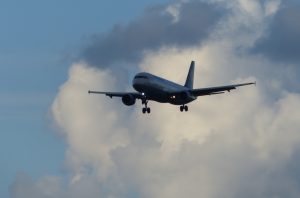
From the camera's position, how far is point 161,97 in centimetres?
15288

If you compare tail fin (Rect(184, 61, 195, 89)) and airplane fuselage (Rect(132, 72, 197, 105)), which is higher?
tail fin (Rect(184, 61, 195, 89))

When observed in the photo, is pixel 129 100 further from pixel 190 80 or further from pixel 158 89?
pixel 190 80

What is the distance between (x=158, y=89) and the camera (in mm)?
152625

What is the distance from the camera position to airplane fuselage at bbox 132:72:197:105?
153m

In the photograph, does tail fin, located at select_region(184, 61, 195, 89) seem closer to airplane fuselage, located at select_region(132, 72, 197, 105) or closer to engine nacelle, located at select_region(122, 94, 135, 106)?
engine nacelle, located at select_region(122, 94, 135, 106)

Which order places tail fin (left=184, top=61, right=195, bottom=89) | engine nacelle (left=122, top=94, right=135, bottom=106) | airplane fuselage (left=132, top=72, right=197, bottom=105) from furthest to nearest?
tail fin (left=184, top=61, right=195, bottom=89), engine nacelle (left=122, top=94, right=135, bottom=106), airplane fuselage (left=132, top=72, right=197, bottom=105)

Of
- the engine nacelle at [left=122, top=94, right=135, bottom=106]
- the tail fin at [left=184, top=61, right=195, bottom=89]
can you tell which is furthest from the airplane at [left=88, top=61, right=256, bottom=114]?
the tail fin at [left=184, top=61, right=195, bottom=89]

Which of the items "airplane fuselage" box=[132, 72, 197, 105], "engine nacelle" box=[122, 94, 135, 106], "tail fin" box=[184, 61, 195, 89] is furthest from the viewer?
"tail fin" box=[184, 61, 195, 89]

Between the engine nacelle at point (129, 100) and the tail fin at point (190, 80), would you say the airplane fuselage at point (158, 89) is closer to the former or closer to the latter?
the engine nacelle at point (129, 100)

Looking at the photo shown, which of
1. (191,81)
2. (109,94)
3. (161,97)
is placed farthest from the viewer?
(191,81)

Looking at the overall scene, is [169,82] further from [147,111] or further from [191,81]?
[191,81]

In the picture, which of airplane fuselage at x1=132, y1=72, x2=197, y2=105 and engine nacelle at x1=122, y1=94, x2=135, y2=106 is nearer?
airplane fuselage at x1=132, y1=72, x2=197, y2=105

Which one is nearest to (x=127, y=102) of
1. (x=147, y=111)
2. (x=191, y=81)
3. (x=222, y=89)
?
(x=147, y=111)

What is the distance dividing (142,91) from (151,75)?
3.56m
